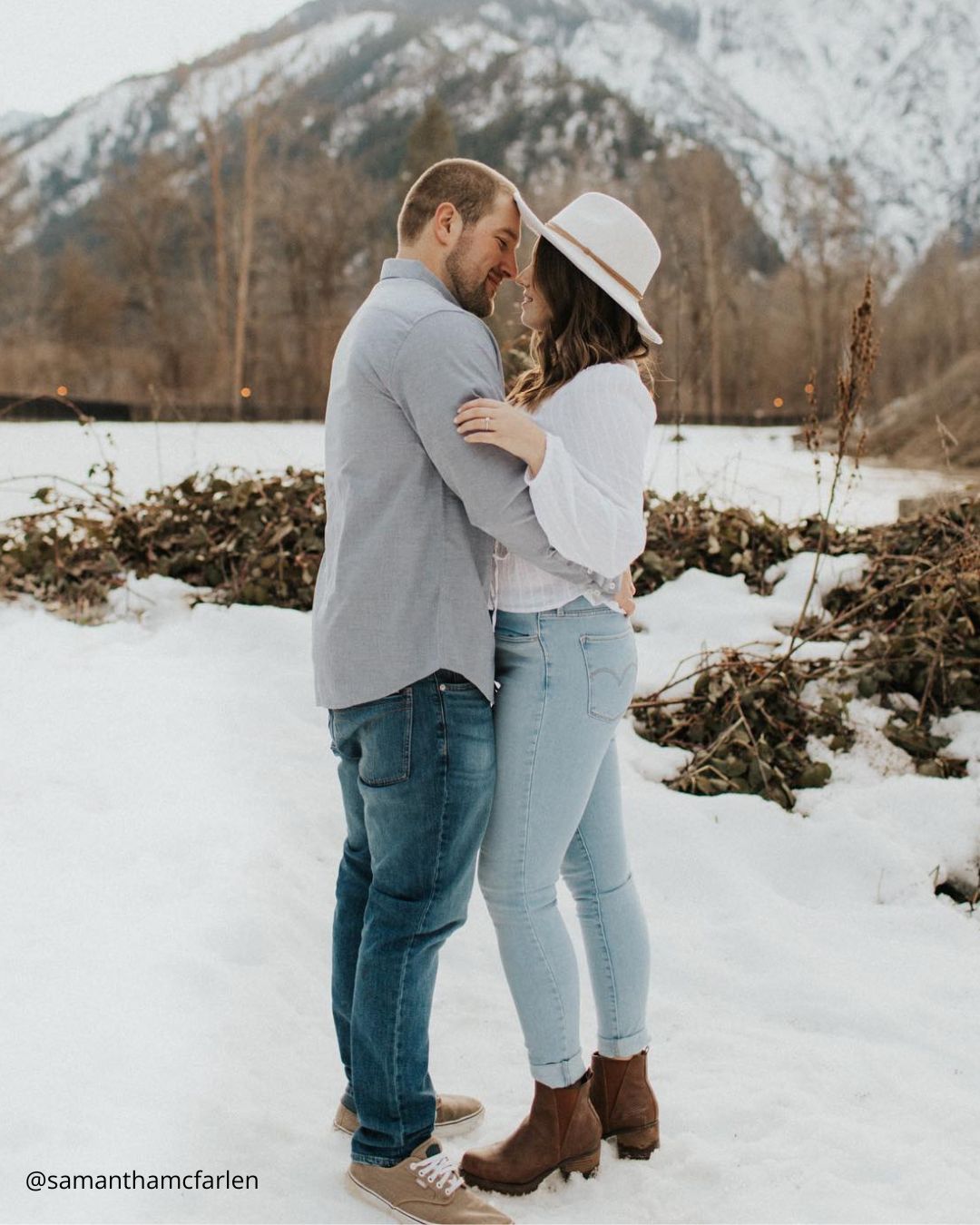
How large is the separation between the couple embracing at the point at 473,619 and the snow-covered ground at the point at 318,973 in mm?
340

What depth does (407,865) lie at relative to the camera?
2.04 meters

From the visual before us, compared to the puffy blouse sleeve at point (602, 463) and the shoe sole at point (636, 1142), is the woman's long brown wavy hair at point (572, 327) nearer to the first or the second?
the puffy blouse sleeve at point (602, 463)

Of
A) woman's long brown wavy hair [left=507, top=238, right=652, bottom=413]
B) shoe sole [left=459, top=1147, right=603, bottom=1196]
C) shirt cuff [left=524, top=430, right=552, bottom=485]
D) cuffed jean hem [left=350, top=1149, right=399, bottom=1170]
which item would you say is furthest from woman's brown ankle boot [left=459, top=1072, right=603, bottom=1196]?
woman's long brown wavy hair [left=507, top=238, right=652, bottom=413]

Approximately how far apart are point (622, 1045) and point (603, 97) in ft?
320

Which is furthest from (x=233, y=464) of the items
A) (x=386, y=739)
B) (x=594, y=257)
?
(x=386, y=739)

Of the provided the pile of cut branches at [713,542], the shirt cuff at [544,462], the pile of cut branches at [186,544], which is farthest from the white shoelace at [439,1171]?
the pile of cut branches at [713,542]

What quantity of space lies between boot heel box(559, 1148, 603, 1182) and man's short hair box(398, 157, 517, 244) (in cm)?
191

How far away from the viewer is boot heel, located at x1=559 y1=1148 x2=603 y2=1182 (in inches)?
89.3

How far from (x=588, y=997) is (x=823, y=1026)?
2.17 feet

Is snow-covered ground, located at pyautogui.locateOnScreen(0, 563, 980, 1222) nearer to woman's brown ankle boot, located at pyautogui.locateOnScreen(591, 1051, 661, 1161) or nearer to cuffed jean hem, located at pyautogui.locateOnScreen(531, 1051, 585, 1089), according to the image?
woman's brown ankle boot, located at pyautogui.locateOnScreen(591, 1051, 661, 1161)

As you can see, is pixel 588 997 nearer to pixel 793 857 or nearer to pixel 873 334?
pixel 793 857

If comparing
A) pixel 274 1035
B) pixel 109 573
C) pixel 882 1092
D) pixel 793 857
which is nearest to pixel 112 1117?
pixel 274 1035

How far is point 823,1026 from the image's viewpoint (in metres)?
3.07

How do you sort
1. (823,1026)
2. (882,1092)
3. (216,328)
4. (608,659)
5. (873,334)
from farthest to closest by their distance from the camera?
(216,328) < (873,334) < (823,1026) < (882,1092) < (608,659)
